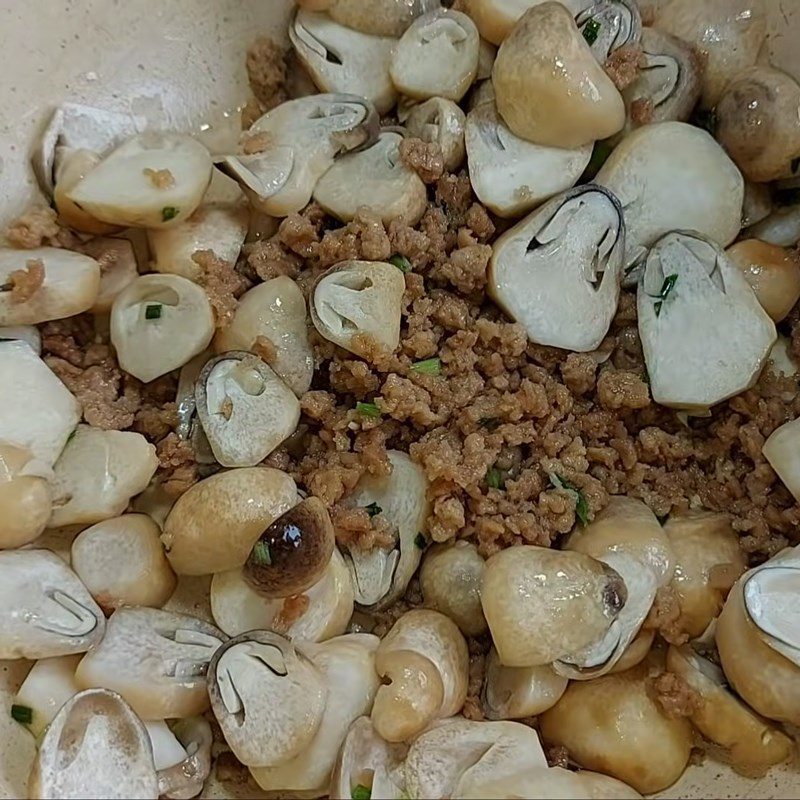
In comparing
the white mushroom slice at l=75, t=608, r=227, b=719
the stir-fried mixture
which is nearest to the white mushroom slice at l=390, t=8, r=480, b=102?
the stir-fried mixture

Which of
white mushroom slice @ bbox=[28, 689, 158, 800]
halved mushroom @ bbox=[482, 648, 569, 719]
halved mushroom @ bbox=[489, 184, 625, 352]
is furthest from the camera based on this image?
halved mushroom @ bbox=[489, 184, 625, 352]

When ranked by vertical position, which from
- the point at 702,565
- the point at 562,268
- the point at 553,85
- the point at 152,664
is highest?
the point at 553,85

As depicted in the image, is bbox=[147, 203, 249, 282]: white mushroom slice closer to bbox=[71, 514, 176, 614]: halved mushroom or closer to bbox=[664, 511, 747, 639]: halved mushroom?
bbox=[71, 514, 176, 614]: halved mushroom

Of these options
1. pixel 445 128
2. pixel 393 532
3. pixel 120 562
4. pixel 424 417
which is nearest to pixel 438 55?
pixel 445 128

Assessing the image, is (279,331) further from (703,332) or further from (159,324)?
(703,332)

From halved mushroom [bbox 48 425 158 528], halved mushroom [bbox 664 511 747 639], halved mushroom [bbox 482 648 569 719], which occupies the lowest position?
halved mushroom [bbox 48 425 158 528]

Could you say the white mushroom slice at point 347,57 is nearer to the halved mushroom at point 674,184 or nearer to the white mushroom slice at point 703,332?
the halved mushroom at point 674,184
